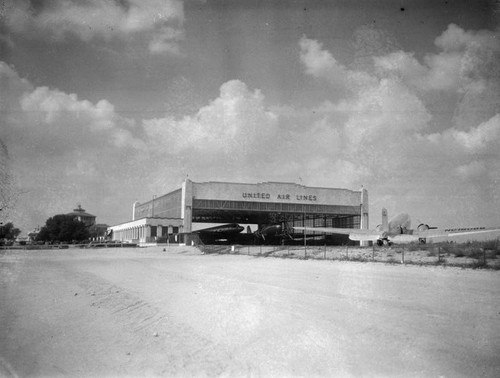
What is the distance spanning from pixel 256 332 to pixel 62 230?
84117 millimetres

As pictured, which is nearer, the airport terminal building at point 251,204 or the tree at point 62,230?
the airport terminal building at point 251,204

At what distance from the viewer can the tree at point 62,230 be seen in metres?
80.8

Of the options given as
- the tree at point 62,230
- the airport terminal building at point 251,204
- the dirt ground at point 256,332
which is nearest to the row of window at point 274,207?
the airport terminal building at point 251,204

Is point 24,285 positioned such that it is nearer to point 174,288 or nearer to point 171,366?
point 174,288

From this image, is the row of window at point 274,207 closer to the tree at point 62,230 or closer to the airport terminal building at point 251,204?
the airport terminal building at point 251,204

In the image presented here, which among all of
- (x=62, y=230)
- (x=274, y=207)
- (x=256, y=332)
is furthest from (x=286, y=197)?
(x=256, y=332)

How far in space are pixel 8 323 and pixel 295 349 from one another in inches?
251

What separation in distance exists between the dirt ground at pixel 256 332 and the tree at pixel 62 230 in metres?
76.5

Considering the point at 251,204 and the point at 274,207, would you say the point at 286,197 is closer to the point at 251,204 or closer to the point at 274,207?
the point at 274,207

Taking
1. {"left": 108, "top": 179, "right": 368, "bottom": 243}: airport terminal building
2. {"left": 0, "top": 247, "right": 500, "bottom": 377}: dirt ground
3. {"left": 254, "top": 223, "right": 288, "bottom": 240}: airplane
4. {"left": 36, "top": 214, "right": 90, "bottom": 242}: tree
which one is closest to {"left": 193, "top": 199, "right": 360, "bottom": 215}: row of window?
{"left": 108, "top": 179, "right": 368, "bottom": 243}: airport terminal building

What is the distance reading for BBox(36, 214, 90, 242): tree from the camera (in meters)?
80.8

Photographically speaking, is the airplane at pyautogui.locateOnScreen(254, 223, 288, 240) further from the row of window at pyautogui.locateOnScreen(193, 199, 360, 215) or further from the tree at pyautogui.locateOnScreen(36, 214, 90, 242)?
the tree at pyautogui.locateOnScreen(36, 214, 90, 242)

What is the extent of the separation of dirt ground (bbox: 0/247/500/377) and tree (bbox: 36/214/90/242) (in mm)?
76464

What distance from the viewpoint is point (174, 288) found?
12.0 meters
